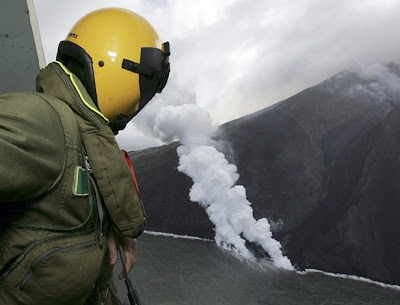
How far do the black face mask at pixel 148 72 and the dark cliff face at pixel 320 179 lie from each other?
60863 millimetres

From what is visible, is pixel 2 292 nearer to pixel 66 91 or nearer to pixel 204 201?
pixel 66 91

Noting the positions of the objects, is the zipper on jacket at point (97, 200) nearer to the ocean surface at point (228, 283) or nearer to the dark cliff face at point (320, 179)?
the ocean surface at point (228, 283)

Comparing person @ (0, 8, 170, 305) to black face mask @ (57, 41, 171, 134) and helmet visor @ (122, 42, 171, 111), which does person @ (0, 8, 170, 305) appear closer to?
black face mask @ (57, 41, 171, 134)

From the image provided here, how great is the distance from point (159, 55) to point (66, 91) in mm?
911

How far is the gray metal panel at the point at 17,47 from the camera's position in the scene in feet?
11.0

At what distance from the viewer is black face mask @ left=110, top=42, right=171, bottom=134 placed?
2152mm

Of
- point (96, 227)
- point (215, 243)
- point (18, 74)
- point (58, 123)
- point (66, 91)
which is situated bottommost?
point (215, 243)

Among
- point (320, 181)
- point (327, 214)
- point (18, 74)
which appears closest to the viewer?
point (18, 74)

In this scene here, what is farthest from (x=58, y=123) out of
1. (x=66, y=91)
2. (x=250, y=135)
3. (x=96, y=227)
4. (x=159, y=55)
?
(x=250, y=135)

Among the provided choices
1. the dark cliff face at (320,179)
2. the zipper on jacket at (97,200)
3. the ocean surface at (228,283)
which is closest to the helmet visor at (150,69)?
the zipper on jacket at (97,200)

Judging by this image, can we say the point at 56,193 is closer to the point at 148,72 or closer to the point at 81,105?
the point at 81,105

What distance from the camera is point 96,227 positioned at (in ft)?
5.31

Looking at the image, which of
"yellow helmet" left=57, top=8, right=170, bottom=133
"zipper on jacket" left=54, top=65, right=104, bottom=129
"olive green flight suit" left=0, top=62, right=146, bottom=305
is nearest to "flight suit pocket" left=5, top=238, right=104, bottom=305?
"olive green flight suit" left=0, top=62, right=146, bottom=305

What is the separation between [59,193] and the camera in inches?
53.5
